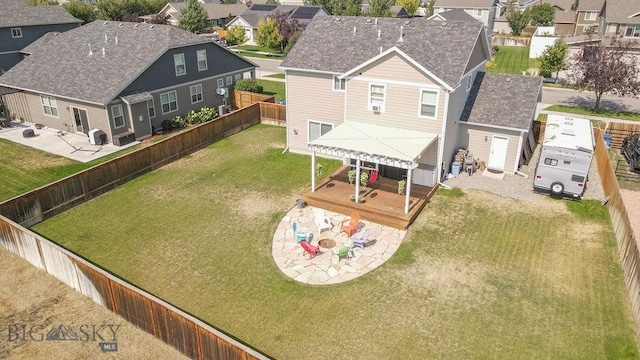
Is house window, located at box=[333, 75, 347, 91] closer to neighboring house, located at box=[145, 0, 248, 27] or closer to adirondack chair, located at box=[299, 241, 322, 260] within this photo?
adirondack chair, located at box=[299, 241, 322, 260]

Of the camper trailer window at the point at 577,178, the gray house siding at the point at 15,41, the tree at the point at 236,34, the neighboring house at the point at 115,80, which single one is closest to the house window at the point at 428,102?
the camper trailer window at the point at 577,178

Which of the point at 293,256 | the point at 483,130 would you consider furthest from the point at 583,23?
the point at 293,256

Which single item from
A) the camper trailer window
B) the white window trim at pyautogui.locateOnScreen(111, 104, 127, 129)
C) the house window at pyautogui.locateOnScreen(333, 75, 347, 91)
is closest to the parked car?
the camper trailer window

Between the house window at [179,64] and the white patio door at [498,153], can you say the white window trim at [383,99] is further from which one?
the house window at [179,64]

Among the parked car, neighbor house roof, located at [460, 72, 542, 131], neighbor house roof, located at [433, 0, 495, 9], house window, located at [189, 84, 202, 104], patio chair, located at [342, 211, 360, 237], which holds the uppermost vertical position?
neighbor house roof, located at [433, 0, 495, 9]

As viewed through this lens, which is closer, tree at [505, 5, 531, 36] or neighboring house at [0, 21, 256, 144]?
neighboring house at [0, 21, 256, 144]

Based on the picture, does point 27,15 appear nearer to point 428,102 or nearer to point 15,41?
point 15,41

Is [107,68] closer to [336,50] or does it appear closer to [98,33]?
[98,33]
